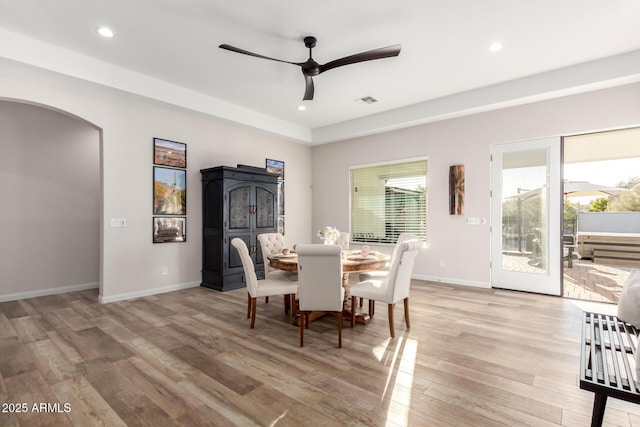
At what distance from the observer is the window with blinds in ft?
18.7

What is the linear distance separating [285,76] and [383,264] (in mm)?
2855

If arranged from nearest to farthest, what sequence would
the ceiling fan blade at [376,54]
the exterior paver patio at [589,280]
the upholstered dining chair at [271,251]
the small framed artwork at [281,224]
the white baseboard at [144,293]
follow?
the ceiling fan blade at [376,54] → the upholstered dining chair at [271,251] → the white baseboard at [144,293] → the exterior paver patio at [589,280] → the small framed artwork at [281,224]

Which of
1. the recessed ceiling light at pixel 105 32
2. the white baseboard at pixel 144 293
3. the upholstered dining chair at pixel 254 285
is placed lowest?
the white baseboard at pixel 144 293

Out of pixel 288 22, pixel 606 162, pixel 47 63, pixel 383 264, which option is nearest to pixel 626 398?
pixel 383 264

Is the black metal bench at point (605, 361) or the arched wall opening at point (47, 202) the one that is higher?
the arched wall opening at point (47, 202)

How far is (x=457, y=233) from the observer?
5.17 meters

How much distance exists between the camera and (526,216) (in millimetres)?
4652

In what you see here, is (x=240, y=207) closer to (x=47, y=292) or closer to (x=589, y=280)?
(x=47, y=292)

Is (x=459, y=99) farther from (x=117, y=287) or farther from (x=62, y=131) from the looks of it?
(x=62, y=131)

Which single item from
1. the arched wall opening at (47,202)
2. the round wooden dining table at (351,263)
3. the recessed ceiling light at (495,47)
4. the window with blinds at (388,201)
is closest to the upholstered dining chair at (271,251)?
the round wooden dining table at (351,263)

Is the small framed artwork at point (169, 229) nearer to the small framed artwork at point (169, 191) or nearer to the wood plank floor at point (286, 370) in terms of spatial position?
the small framed artwork at point (169, 191)

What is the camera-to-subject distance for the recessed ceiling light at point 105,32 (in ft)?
10.3

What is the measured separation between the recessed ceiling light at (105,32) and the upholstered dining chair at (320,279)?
304cm

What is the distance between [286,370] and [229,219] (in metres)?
3.07
